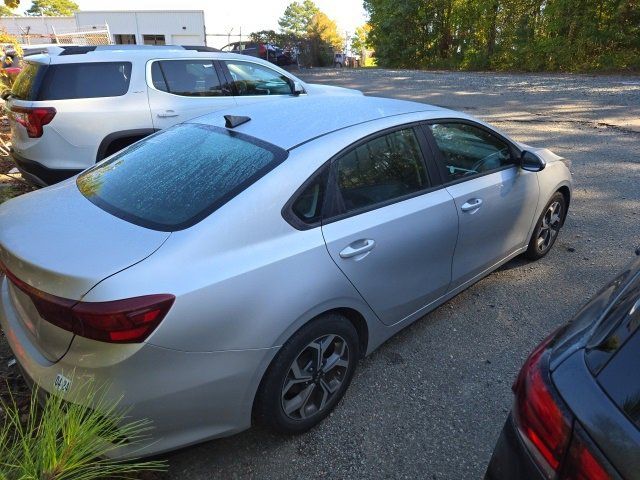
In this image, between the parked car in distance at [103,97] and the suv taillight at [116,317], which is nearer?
the suv taillight at [116,317]

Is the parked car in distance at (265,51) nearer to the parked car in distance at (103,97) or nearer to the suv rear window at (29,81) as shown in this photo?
the parked car in distance at (103,97)

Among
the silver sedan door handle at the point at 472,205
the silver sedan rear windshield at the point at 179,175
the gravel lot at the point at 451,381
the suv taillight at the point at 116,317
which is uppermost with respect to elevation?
the silver sedan rear windshield at the point at 179,175

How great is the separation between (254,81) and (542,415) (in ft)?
19.9

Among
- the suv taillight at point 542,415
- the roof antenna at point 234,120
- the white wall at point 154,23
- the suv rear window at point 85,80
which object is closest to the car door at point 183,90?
the suv rear window at point 85,80

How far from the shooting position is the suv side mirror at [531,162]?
3600 millimetres

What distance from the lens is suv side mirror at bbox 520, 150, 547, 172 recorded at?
11.8ft

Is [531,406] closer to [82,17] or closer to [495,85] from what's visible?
[495,85]

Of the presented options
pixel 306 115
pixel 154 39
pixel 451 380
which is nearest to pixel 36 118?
pixel 306 115

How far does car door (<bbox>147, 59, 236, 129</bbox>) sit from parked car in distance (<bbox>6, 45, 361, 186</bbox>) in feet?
0.04

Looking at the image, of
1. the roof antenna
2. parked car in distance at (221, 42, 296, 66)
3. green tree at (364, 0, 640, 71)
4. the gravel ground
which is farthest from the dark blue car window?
parked car in distance at (221, 42, 296, 66)

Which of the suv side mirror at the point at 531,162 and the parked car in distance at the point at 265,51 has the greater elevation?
the parked car in distance at the point at 265,51

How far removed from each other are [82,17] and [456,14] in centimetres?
2899

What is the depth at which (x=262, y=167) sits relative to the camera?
2377mm

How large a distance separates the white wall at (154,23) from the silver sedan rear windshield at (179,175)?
3650cm
